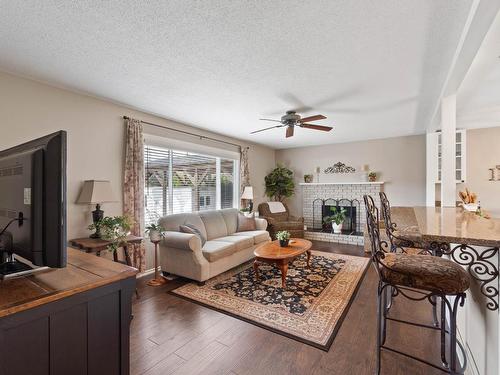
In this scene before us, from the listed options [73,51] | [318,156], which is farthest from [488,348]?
[318,156]

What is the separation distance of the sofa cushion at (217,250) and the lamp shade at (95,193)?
1.36 meters

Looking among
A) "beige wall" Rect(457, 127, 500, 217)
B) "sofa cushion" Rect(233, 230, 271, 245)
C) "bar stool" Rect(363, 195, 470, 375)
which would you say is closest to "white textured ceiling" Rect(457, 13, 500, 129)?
"beige wall" Rect(457, 127, 500, 217)

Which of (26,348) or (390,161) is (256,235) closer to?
(26,348)

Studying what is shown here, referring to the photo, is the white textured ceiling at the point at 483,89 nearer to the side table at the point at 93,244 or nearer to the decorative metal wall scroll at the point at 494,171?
the decorative metal wall scroll at the point at 494,171

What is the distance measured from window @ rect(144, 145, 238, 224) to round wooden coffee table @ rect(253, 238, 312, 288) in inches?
69.5

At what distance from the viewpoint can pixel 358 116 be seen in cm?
396

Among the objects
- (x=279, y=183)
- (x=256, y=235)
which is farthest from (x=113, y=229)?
(x=279, y=183)

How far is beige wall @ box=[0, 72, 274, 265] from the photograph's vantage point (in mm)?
2504

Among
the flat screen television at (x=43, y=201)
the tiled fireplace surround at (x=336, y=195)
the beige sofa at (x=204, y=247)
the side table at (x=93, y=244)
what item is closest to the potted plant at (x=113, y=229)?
the side table at (x=93, y=244)

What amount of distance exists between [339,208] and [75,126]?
5.58 metres

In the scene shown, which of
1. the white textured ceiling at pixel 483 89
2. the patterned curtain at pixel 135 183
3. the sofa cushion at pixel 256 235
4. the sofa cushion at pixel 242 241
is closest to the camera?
the white textured ceiling at pixel 483 89

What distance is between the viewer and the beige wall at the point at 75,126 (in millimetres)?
2504

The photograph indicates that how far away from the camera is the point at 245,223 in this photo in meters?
4.73

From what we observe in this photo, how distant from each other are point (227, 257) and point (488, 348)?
2.81 metres
